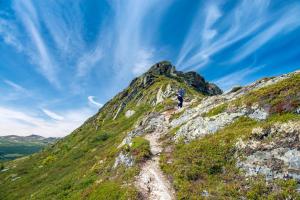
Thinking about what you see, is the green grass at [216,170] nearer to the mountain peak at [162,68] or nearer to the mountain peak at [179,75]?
the mountain peak at [179,75]

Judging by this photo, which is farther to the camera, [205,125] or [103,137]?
[103,137]

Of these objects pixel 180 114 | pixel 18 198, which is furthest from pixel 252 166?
pixel 18 198

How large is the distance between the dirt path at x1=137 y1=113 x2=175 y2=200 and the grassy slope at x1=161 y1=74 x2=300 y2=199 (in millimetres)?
772

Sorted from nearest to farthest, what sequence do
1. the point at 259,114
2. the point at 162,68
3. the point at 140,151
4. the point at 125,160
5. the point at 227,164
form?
1. the point at 227,164
2. the point at 259,114
3. the point at 140,151
4. the point at 125,160
5. the point at 162,68

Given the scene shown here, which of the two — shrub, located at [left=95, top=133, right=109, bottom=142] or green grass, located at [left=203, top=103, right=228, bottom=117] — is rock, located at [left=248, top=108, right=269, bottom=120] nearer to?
green grass, located at [left=203, top=103, right=228, bottom=117]

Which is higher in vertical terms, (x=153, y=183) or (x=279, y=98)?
(x=279, y=98)

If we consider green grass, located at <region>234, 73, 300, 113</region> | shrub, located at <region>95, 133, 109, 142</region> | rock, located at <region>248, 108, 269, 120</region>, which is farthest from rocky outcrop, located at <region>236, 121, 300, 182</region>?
shrub, located at <region>95, 133, 109, 142</region>

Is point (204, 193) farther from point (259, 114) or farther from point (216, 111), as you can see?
point (216, 111)

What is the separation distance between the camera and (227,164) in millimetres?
20547

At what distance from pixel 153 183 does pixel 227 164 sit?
712 cm

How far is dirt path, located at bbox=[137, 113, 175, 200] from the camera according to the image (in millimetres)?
19625

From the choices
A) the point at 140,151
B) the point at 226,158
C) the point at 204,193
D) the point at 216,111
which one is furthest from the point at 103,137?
the point at 204,193

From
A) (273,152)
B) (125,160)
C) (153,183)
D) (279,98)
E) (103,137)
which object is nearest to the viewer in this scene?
(273,152)

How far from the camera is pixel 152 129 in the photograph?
144 feet
